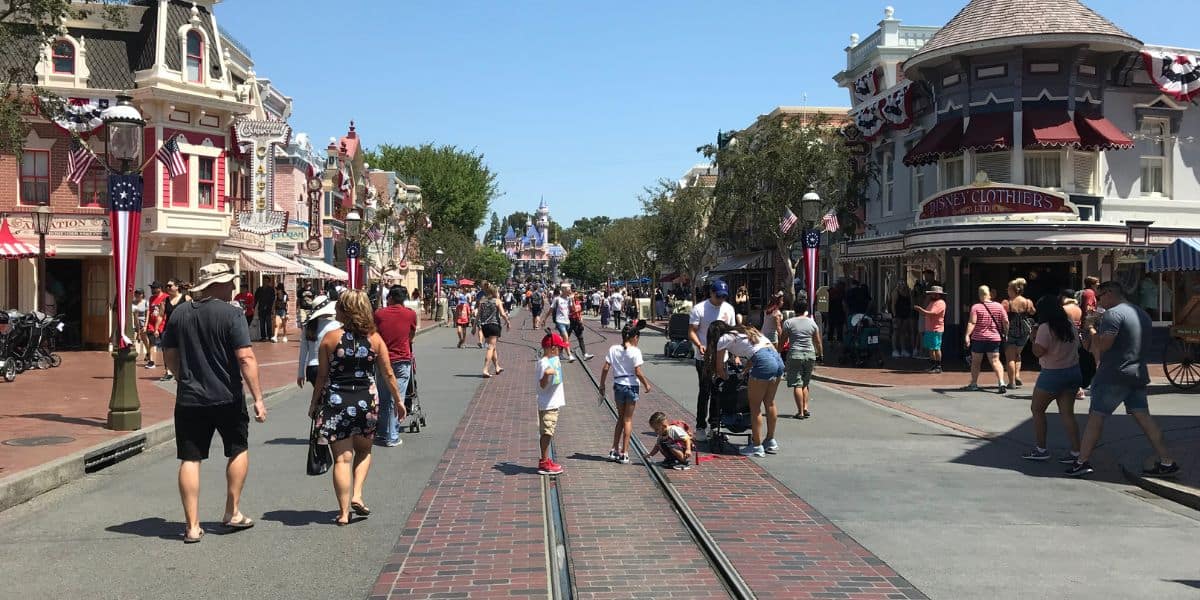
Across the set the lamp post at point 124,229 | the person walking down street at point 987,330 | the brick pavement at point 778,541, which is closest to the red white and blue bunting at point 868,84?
the person walking down street at point 987,330

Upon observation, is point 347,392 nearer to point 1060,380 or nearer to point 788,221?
point 1060,380

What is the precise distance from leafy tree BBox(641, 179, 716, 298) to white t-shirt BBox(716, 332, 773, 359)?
119 ft

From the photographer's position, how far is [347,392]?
7.35 m

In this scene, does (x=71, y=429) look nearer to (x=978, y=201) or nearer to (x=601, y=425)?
(x=601, y=425)

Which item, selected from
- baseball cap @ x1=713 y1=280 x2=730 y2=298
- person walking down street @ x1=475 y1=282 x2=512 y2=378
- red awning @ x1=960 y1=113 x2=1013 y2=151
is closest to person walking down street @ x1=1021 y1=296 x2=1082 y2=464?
baseball cap @ x1=713 y1=280 x2=730 y2=298

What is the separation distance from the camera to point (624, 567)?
634 centimetres

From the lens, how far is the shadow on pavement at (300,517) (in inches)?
299

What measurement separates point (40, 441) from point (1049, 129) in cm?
1909

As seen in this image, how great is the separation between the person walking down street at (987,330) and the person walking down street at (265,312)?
66.8 ft

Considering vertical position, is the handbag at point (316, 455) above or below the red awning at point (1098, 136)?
below

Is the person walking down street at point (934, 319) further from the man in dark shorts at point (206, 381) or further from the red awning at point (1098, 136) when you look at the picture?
the man in dark shorts at point (206, 381)

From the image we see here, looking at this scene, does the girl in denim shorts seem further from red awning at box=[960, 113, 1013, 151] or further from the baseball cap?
red awning at box=[960, 113, 1013, 151]

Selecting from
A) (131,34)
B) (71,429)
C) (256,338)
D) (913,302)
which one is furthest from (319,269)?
(71,429)

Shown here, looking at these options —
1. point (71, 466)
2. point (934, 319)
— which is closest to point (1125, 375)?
point (71, 466)
